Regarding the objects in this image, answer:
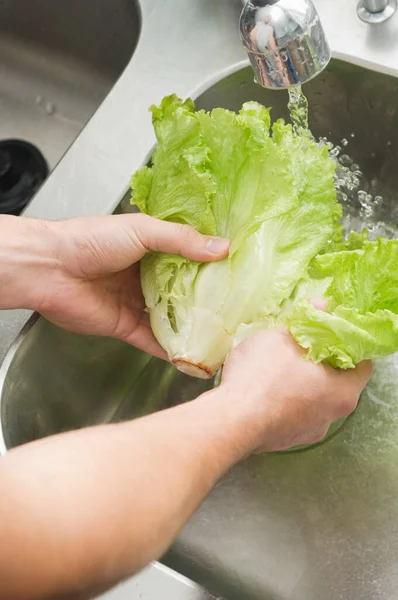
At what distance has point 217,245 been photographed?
964 millimetres

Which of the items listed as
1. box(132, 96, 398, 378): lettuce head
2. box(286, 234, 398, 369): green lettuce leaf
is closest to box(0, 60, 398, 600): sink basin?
box(132, 96, 398, 378): lettuce head

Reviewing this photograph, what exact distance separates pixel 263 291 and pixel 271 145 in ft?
0.65

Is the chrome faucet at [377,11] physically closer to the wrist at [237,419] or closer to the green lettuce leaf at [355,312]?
the green lettuce leaf at [355,312]

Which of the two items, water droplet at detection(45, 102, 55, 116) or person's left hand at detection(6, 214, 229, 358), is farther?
water droplet at detection(45, 102, 55, 116)

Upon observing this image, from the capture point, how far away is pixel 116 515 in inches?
24.3

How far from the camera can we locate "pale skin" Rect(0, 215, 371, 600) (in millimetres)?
585

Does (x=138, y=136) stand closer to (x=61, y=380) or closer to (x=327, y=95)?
(x=327, y=95)

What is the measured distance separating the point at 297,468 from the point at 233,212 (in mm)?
485

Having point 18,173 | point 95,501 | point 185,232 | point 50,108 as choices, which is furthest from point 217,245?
point 50,108

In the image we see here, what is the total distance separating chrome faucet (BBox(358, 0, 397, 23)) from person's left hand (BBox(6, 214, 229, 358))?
1.64 feet

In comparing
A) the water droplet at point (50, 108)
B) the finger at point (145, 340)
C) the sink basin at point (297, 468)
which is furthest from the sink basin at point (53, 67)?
the finger at point (145, 340)

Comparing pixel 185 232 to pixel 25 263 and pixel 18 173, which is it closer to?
pixel 25 263

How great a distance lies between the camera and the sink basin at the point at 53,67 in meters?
1.54

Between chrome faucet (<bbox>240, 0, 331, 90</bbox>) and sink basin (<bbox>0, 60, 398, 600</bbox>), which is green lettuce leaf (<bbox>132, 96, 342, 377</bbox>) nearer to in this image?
chrome faucet (<bbox>240, 0, 331, 90</bbox>)
